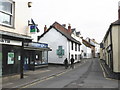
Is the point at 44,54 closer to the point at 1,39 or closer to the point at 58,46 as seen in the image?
the point at 58,46

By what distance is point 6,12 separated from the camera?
505 inches

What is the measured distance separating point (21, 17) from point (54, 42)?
20259mm

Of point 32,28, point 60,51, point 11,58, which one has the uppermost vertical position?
point 32,28

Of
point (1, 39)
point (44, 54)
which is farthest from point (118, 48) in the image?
point (44, 54)

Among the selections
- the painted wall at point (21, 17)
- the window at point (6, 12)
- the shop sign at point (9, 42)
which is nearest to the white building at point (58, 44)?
the painted wall at point (21, 17)

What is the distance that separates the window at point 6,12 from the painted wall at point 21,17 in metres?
0.40

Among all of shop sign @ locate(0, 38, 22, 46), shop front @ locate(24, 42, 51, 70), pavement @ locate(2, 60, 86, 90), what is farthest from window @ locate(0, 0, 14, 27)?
shop front @ locate(24, 42, 51, 70)

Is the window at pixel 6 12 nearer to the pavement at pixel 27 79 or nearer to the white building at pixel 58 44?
the pavement at pixel 27 79

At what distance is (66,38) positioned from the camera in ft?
109

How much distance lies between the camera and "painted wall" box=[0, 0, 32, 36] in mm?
13781

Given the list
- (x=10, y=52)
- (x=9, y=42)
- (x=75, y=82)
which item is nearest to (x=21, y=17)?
(x=9, y=42)

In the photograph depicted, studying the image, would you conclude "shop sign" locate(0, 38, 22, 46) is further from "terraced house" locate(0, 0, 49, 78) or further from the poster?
the poster

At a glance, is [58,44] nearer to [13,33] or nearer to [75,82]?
[13,33]

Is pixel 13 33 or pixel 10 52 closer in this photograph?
pixel 13 33
